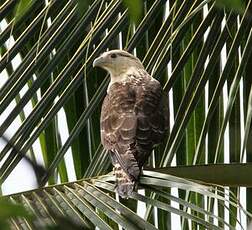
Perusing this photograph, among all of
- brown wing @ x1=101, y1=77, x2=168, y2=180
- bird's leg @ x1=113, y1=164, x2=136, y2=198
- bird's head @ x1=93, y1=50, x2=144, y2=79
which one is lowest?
bird's leg @ x1=113, y1=164, x2=136, y2=198

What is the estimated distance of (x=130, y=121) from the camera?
3.60 meters

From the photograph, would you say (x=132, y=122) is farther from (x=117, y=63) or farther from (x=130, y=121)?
(x=117, y=63)

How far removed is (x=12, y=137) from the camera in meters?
2.43

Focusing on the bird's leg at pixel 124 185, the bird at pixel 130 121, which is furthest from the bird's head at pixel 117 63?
the bird's leg at pixel 124 185

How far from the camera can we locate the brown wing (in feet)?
10.7

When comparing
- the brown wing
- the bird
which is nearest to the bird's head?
the bird

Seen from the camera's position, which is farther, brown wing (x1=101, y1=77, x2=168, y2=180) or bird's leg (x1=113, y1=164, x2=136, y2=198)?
brown wing (x1=101, y1=77, x2=168, y2=180)

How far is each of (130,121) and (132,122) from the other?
2 cm

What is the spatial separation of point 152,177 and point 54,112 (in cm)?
38

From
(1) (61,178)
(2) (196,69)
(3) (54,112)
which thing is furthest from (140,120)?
(3) (54,112)

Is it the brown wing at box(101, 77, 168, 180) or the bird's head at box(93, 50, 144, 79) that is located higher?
the bird's head at box(93, 50, 144, 79)

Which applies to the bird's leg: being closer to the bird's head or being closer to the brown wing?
the brown wing

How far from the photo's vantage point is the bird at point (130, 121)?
310 cm

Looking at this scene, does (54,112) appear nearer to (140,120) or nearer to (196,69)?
(196,69)
